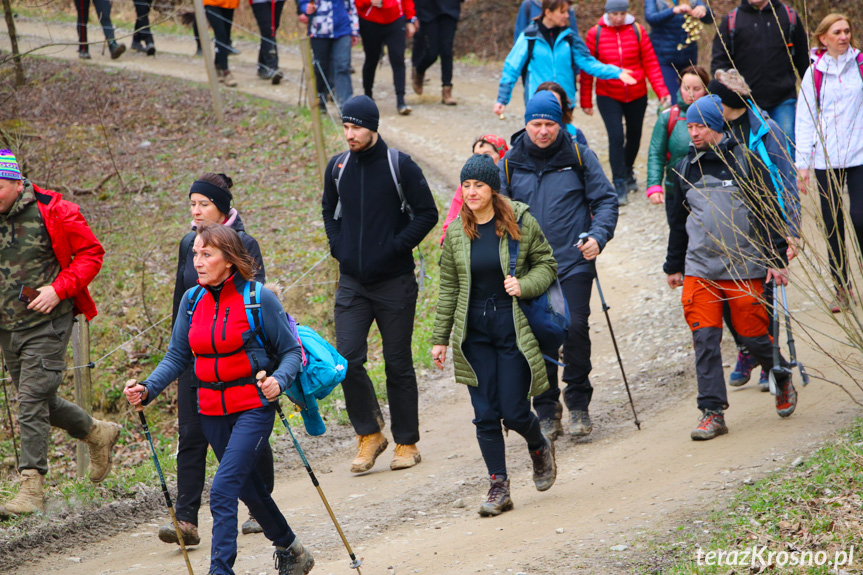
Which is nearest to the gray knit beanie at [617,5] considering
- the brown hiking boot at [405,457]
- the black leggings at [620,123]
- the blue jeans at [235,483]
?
the black leggings at [620,123]

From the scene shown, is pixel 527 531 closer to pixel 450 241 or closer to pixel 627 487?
pixel 627 487

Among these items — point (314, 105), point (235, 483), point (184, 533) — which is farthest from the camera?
point (314, 105)

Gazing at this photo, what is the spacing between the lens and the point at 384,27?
14.8 metres

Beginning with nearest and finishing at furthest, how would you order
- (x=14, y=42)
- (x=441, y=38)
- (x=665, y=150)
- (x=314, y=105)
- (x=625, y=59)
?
(x=665, y=150), (x=314, y=105), (x=625, y=59), (x=14, y=42), (x=441, y=38)

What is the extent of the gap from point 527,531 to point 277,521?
1.51 metres

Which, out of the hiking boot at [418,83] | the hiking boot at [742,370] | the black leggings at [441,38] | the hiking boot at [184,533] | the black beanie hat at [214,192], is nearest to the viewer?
the hiking boot at [184,533]

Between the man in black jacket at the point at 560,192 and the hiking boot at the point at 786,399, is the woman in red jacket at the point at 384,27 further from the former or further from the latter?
the hiking boot at the point at 786,399

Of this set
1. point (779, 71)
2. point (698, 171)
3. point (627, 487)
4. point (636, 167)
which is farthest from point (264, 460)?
point (636, 167)

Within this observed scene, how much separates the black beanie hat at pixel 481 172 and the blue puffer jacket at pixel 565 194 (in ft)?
3.57

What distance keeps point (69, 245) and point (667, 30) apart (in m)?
9.20

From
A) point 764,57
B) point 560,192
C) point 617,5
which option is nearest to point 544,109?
point 560,192

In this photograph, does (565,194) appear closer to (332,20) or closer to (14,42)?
(332,20)

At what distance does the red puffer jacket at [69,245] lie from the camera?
6070 millimetres

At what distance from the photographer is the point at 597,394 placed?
8.32 meters
